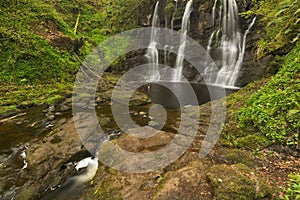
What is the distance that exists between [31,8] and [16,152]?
14.5m

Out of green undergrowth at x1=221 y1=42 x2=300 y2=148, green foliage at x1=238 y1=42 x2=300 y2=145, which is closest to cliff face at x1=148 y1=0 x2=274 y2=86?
green foliage at x1=238 y1=42 x2=300 y2=145

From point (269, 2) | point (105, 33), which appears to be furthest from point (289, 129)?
point (105, 33)

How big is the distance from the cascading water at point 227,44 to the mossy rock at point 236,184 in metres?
11.7

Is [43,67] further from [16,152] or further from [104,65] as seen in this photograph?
[16,152]

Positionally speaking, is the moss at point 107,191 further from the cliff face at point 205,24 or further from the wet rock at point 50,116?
the cliff face at point 205,24

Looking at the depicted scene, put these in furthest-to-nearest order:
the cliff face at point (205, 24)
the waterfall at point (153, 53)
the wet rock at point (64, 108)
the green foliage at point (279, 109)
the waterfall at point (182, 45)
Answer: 1. the waterfall at point (153, 53)
2. the waterfall at point (182, 45)
3. the cliff face at point (205, 24)
4. the wet rock at point (64, 108)
5. the green foliage at point (279, 109)

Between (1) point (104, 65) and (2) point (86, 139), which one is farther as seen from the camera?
(1) point (104, 65)

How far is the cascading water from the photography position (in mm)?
14227

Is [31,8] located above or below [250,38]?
above

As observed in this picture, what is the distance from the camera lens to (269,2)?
743cm

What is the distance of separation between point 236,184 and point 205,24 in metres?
15.8

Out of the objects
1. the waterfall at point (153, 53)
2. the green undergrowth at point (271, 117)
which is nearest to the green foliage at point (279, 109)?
the green undergrowth at point (271, 117)

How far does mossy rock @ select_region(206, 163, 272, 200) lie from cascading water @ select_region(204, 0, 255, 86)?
38.5ft

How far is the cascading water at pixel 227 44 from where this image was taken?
14.2m
